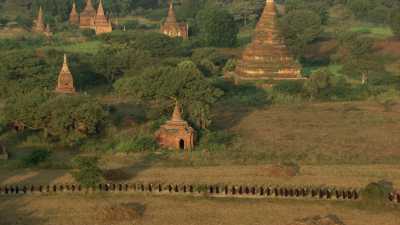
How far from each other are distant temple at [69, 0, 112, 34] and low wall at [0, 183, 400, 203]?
224ft

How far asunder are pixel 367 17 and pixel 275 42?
56607 millimetres

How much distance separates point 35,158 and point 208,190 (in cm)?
978

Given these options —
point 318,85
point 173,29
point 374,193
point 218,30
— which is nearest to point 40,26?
point 173,29

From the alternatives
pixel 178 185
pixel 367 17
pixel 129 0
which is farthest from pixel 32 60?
pixel 129 0

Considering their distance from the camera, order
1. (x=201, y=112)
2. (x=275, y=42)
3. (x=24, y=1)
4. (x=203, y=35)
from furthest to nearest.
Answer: (x=24, y=1)
(x=203, y=35)
(x=275, y=42)
(x=201, y=112)

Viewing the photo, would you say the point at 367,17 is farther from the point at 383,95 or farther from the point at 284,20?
the point at 383,95

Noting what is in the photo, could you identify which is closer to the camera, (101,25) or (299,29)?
(299,29)

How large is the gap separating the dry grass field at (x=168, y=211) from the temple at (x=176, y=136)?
9866mm

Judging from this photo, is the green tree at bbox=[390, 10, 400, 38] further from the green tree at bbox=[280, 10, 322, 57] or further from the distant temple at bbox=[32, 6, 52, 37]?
the distant temple at bbox=[32, 6, 52, 37]

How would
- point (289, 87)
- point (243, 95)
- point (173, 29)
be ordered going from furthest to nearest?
1. point (173, 29)
2. point (289, 87)
3. point (243, 95)

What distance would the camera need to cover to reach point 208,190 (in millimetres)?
35750

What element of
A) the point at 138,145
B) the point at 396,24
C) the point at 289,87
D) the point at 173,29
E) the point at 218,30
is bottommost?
the point at 138,145

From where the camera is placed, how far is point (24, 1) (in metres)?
141

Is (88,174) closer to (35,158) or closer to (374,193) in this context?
(35,158)
